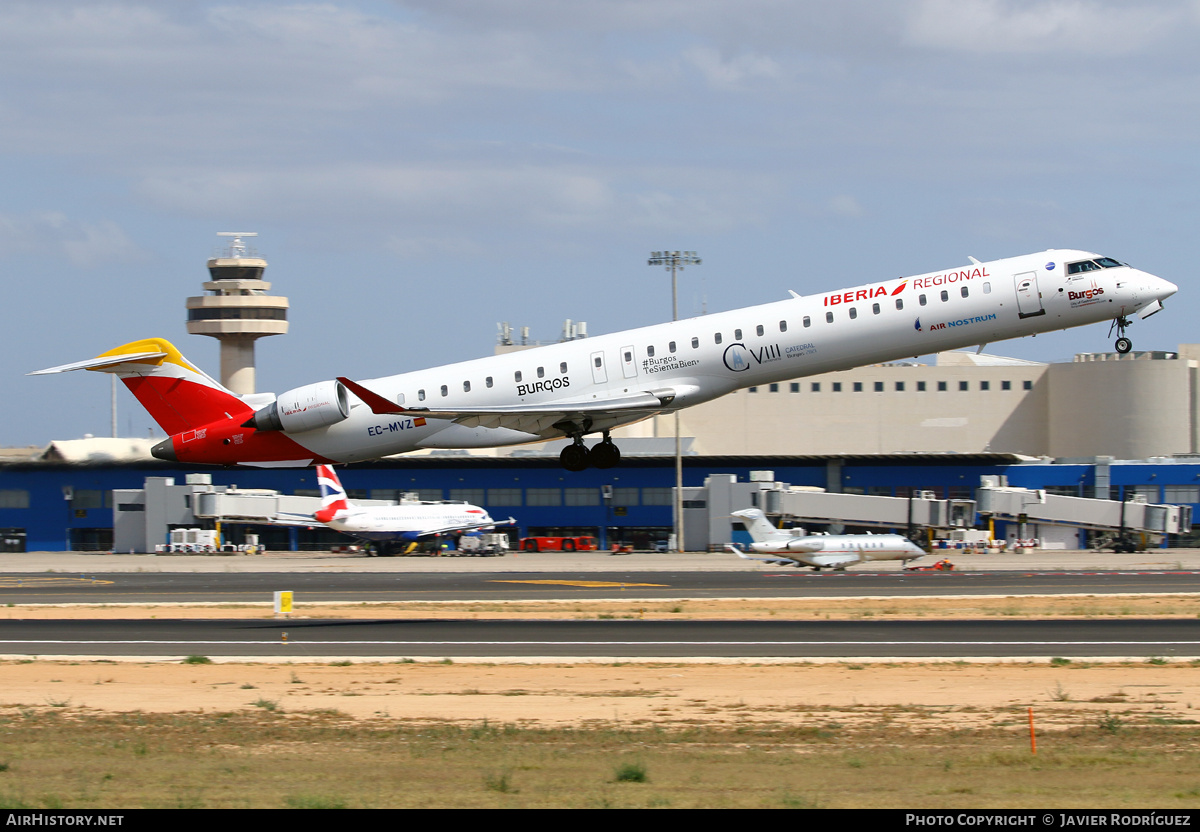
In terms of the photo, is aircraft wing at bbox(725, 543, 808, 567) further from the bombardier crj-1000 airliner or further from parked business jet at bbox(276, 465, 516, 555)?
the bombardier crj-1000 airliner

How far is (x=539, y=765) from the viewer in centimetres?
1827

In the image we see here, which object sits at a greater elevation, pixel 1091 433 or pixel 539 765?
pixel 1091 433

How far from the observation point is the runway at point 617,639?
30.3 m

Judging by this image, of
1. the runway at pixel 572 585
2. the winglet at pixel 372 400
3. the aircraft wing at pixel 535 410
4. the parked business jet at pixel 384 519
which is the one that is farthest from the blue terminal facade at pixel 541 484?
the winglet at pixel 372 400

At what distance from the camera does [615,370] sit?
3384cm

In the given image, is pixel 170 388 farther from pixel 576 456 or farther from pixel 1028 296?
pixel 1028 296

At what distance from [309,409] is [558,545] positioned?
155 ft

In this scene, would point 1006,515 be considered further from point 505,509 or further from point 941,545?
point 505,509

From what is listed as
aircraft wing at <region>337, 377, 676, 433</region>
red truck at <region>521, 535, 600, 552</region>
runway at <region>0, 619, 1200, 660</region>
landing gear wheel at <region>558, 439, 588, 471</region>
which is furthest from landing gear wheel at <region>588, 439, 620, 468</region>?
red truck at <region>521, 535, 600, 552</region>

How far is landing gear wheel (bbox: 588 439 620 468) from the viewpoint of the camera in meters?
35.5

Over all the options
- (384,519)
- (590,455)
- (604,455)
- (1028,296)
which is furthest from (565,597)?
(384,519)

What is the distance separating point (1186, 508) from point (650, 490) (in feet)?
105

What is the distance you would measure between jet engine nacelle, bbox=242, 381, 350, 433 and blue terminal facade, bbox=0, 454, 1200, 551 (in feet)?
158
